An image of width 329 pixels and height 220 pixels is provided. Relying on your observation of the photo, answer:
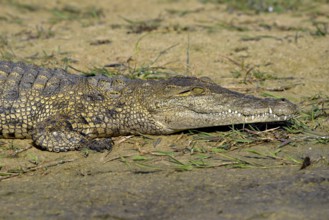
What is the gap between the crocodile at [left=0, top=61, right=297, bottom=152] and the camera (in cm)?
618

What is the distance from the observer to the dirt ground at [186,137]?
4.94 metres

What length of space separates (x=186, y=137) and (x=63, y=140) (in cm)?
107

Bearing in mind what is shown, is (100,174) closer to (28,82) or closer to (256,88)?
(28,82)

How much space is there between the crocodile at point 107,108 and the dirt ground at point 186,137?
0.39 ft

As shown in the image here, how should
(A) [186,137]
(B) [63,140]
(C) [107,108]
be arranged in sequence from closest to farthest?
(B) [63,140] → (A) [186,137] → (C) [107,108]

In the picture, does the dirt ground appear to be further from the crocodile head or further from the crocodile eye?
the crocodile eye

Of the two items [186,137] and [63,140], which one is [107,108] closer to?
[63,140]

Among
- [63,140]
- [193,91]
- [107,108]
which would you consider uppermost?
[193,91]

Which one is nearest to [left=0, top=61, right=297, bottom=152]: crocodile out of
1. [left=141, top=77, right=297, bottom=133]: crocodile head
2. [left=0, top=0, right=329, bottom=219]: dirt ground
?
[left=141, top=77, right=297, bottom=133]: crocodile head

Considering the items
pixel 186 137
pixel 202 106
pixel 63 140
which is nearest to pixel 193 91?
pixel 202 106

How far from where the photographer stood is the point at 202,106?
246 inches

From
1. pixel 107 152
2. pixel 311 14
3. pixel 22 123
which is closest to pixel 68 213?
pixel 107 152

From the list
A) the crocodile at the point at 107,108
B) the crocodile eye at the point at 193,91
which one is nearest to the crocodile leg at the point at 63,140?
the crocodile at the point at 107,108

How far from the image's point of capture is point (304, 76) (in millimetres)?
7652
